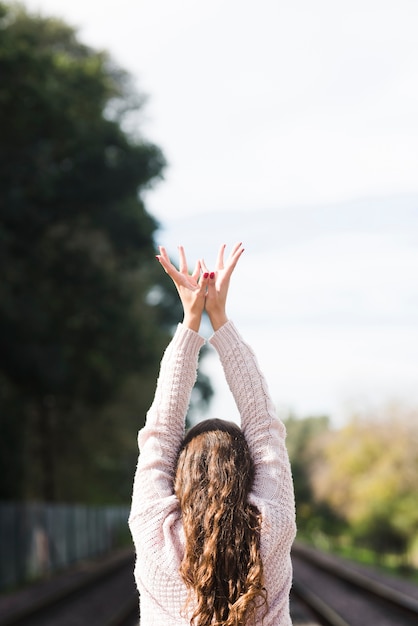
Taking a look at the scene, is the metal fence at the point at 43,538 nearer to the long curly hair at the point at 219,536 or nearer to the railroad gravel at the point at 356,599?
the railroad gravel at the point at 356,599

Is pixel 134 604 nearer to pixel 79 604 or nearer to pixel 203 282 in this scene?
pixel 79 604

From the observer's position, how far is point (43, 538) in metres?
26.9

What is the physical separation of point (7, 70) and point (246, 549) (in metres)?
21.2

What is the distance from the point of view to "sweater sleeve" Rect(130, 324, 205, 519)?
2426 millimetres

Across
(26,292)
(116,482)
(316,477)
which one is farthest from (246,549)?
(316,477)

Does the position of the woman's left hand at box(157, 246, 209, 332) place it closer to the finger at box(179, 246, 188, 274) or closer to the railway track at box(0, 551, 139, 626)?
the finger at box(179, 246, 188, 274)

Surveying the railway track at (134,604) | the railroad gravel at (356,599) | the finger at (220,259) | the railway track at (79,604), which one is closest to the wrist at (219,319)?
the finger at (220,259)

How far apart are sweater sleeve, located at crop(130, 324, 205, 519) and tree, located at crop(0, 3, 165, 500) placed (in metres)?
19.7

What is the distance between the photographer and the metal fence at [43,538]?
898 inches

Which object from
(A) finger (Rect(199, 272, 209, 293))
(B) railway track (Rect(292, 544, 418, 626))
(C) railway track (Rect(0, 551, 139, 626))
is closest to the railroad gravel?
(B) railway track (Rect(292, 544, 418, 626))

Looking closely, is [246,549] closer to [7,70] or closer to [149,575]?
[149,575]

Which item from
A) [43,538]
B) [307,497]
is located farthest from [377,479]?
[307,497]

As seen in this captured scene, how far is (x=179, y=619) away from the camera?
7.54 ft

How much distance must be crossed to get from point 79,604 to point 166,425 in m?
16.0
